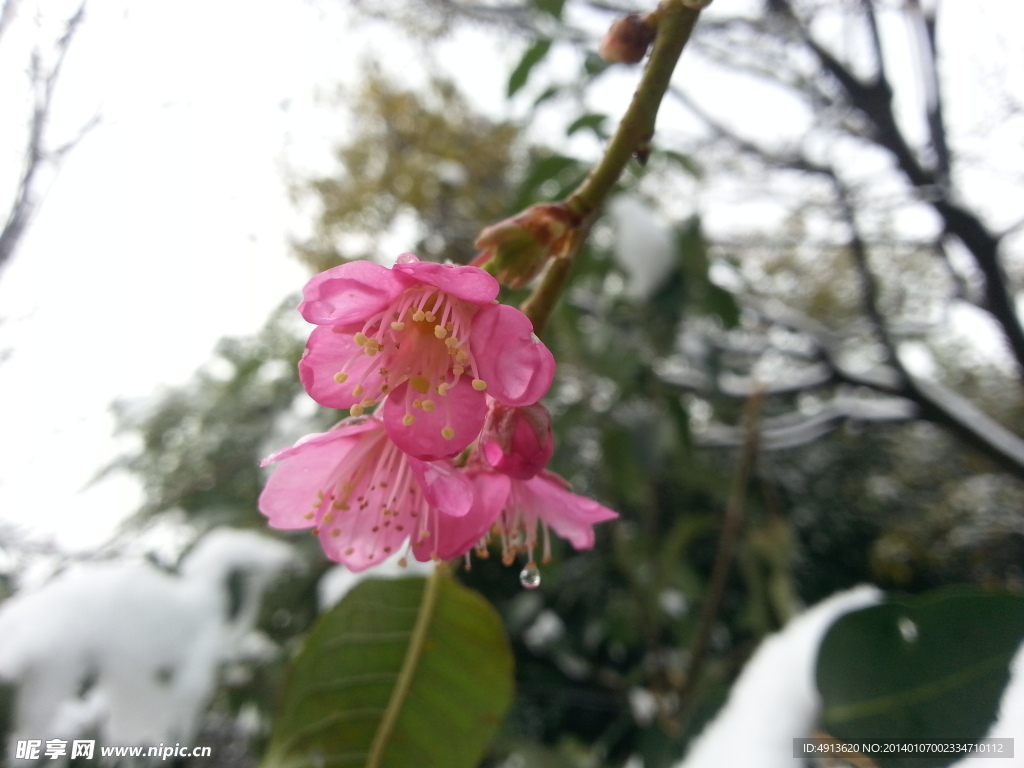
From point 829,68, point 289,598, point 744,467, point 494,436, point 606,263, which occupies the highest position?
point 829,68

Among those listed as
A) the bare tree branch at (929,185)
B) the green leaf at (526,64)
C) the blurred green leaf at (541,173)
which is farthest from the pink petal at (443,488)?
the bare tree branch at (929,185)

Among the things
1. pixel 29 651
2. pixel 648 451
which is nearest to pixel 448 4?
pixel 648 451

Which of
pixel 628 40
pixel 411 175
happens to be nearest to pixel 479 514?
pixel 628 40

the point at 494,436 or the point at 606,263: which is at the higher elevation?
the point at 494,436

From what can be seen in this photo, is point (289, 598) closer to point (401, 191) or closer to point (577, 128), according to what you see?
point (577, 128)

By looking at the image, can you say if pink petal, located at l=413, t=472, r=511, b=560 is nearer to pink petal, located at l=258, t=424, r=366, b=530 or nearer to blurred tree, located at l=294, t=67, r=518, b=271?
pink petal, located at l=258, t=424, r=366, b=530

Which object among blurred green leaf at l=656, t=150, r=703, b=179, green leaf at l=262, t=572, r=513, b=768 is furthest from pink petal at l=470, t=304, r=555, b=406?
blurred green leaf at l=656, t=150, r=703, b=179
